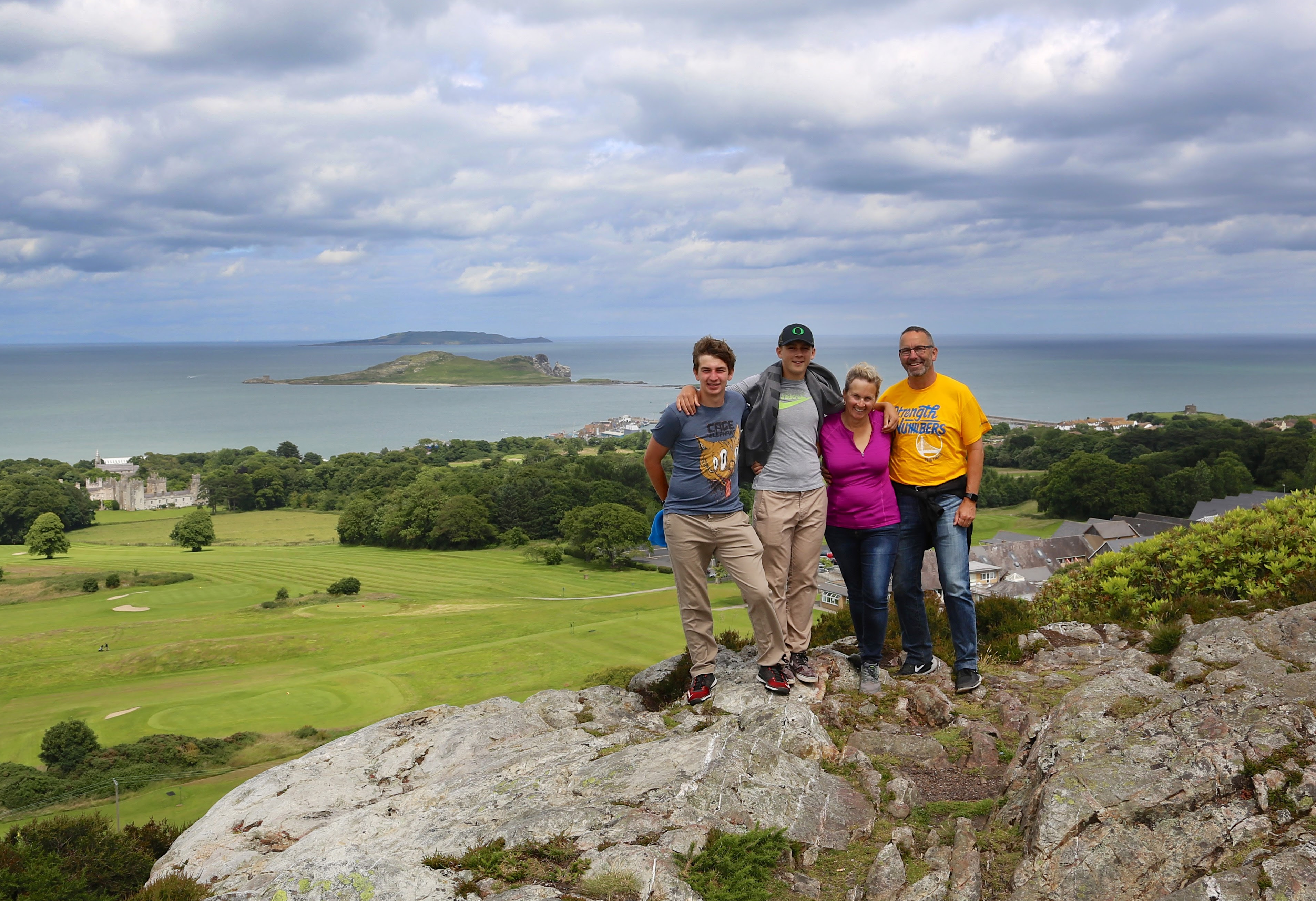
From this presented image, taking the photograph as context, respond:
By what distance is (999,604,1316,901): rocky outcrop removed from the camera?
2.81 metres

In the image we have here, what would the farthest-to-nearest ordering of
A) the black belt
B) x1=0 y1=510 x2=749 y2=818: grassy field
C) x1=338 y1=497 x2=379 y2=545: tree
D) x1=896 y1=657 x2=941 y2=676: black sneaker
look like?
x1=338 y1=497 x2=379 y2=545: tree, x1=0 y1=510 x2=749 y2=818: grassy field, x1=896 y1=657 x2=941 y2=676: black sneaker, the black belt

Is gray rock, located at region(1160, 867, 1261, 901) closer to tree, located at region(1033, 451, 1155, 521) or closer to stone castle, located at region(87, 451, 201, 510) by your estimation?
tree, located at region(1033, 451, 1155, 521)

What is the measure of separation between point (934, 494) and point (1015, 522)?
194 ft

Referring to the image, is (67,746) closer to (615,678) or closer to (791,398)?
(615,678)

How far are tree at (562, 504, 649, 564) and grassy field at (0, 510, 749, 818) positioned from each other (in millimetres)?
2186

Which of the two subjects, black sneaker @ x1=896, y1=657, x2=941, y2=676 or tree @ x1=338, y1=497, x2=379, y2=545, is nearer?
black sneaker @ x1=896, y1=657, x2=941, y2=676

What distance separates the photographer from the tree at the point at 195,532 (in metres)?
59.9

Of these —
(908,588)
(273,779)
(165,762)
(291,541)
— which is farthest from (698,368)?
(291,541)

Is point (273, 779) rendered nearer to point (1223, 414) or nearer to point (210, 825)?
point (210, 825)

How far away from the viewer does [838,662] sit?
6.00 meters

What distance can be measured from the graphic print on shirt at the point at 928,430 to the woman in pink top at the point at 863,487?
199 mm

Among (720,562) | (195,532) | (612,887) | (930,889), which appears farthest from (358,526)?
(930,889)

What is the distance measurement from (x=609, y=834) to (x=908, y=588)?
3.04m

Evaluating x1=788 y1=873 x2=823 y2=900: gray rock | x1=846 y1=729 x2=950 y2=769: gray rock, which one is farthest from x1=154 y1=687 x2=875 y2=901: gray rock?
x1=846 y1=729 x2=950 y2=769: gray rock
